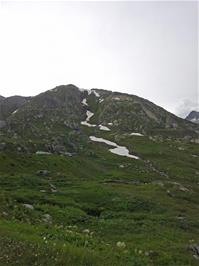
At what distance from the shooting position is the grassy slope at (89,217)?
20109 mm

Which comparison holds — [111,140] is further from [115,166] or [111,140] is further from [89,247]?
[89,247]

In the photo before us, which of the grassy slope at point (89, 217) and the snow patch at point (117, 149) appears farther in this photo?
the snow patch at point (117, 149)

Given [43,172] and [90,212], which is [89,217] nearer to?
[90,212]

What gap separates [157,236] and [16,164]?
44.4m

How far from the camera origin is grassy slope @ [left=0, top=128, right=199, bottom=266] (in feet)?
66.0

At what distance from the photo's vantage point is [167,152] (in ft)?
498

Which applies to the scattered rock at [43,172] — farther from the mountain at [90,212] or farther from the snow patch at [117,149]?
the snow patch at [117,149]

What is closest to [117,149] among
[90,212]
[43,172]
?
[43,172]

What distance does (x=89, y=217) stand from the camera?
42188 millimetres

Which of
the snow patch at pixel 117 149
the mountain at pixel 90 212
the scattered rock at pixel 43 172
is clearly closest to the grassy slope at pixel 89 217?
the mountain at pixel 90 212

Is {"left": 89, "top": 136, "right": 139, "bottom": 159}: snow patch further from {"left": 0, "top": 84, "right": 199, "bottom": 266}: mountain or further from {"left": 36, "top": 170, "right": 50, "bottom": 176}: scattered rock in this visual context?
{"left": 36, "top": 170, "right": 50, "bottom": 176}: scattered rock

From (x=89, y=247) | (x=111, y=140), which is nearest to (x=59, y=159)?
(x=89, y=247)

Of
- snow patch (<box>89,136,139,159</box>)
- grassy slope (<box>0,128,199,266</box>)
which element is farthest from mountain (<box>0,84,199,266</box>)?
snow patch (<box>89,136,139,159</box>)

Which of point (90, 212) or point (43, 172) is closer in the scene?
point (90, 212)
